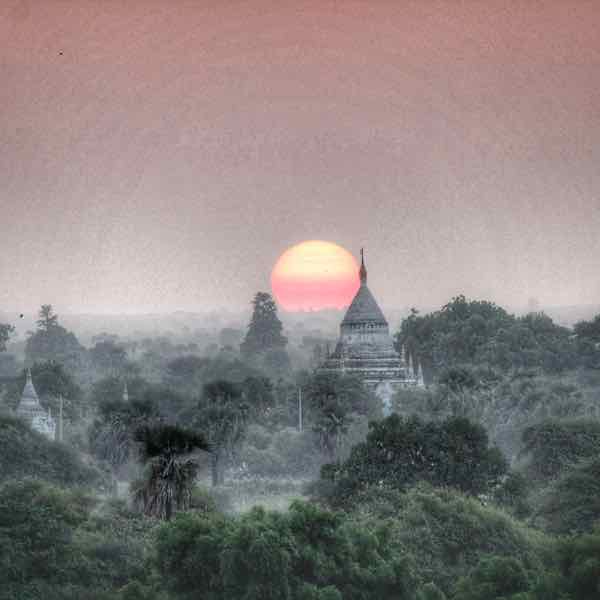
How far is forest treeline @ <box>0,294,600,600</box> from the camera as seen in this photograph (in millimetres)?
41938

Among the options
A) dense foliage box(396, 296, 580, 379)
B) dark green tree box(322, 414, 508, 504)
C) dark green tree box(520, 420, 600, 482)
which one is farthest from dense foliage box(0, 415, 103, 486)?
dense foliage box(396, 296, 580, 379)

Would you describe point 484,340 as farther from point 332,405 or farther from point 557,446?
point 557,446

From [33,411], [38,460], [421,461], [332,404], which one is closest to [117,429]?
[38,460]

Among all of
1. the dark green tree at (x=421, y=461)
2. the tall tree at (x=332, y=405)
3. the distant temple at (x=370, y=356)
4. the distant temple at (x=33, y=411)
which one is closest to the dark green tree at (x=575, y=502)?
the dark green tree at (x=421, y=461)

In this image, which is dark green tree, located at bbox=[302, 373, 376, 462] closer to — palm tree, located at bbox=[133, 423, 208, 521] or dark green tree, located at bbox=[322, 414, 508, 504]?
dark green tree, located at bbox=[322, 414, 508, 504]

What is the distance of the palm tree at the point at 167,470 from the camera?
160 feet

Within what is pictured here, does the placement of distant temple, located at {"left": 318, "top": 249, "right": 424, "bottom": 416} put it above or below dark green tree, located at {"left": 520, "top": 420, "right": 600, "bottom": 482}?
above

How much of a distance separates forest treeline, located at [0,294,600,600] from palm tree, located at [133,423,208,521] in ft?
0.21

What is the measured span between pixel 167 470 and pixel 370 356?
57.5m

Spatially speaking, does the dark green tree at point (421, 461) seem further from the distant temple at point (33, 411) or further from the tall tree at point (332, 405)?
the distant temple at point (33, 411)

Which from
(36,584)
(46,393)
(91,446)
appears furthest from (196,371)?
(36,584)

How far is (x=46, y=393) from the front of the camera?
11138 cm

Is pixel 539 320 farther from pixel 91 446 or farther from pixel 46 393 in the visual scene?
pixel 91 446

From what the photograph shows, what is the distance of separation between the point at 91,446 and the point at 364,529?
3854 centimetres
